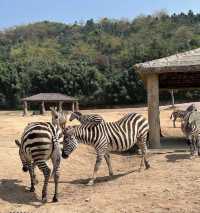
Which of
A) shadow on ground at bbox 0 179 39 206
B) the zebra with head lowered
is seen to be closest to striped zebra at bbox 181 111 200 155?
the zebra with head lowered

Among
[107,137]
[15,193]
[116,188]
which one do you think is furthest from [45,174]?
[107,137]

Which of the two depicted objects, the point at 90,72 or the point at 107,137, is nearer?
the point at 107,137

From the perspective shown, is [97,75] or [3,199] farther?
[97,75]

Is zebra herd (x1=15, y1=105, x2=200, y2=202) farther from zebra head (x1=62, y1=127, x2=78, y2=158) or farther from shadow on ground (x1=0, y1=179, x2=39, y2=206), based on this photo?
shadow on ground (x1=0, y1=179, x2=39, y2=206)

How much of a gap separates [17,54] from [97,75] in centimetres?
3871

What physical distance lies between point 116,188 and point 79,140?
1492mm

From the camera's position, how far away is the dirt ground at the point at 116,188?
7.55 m

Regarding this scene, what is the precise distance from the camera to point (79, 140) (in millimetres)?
9734

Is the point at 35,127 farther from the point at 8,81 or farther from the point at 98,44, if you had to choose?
the point at 98,44

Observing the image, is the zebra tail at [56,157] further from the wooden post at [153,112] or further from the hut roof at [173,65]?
the hut roof at [173,65]

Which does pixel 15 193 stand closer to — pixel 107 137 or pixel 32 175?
pixel 32 175

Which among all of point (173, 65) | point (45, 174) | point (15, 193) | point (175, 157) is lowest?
point (15, 193)

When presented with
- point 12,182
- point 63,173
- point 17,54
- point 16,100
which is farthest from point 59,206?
point 17,54

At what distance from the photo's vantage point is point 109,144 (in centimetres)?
1026
